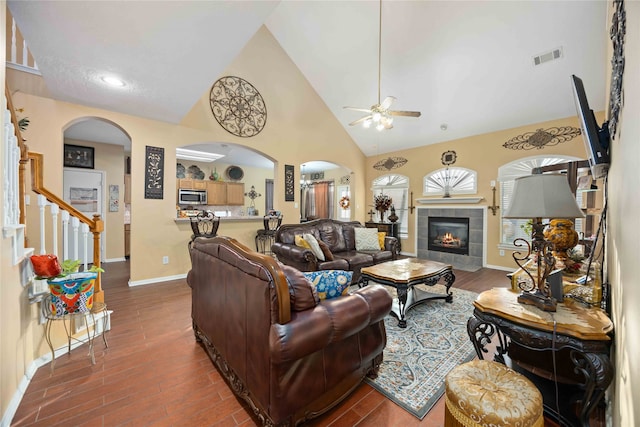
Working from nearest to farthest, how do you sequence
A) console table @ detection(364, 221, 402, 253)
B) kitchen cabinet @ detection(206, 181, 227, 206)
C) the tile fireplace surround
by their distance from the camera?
1. the tile fireplace surround
2. console table @ detection(364, 221, 402, 253)
3. kitchen cabinet @ detection(206, 181, 227, 206)

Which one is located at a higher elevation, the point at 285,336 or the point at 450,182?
the point at 450,182

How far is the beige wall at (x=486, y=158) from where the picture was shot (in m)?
4.67

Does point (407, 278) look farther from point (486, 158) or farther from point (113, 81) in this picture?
point (486, 158)

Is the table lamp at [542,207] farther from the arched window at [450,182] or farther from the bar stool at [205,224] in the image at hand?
the arched window at [450,182]

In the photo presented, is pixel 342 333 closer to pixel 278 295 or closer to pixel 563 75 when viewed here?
pixel 278 295

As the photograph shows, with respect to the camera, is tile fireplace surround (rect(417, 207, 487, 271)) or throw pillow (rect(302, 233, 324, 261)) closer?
throw pillow (rect(302, 233, 324, 261))

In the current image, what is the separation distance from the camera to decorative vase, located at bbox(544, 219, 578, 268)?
7.75ft

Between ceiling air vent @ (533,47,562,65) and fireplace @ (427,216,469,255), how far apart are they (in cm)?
308

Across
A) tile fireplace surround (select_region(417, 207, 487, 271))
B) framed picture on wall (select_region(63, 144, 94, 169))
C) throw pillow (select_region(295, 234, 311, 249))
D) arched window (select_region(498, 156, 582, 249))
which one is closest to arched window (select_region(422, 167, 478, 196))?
tile fireplace surround (select_region(417, 207, 487, 271))

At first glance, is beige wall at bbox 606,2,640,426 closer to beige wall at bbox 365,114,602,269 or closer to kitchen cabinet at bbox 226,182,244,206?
beige wall at bbox 365,114,602,269

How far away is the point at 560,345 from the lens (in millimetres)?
1270

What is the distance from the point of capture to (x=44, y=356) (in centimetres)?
201

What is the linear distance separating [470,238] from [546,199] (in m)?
4.70

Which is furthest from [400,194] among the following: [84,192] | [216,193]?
[84,192]
